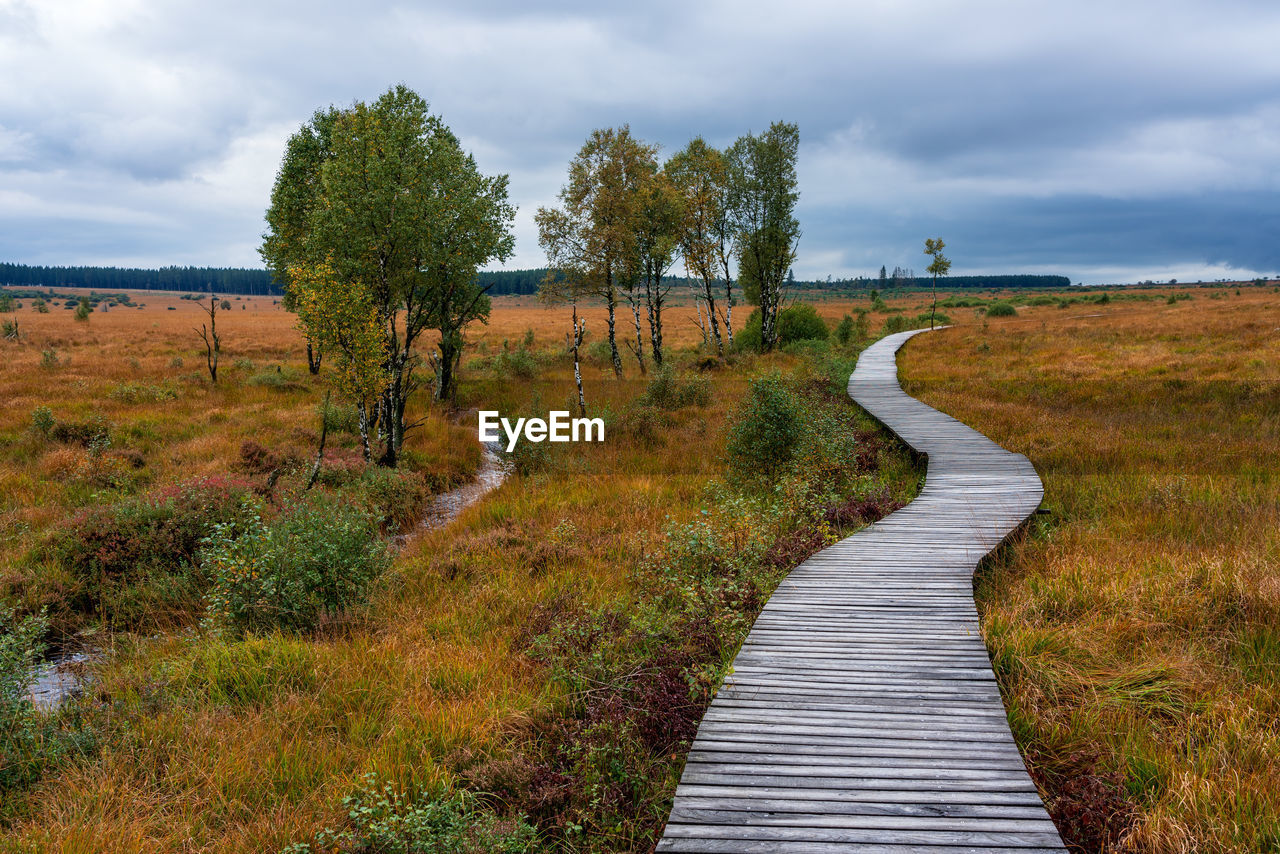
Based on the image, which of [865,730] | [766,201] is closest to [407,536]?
[865,730]

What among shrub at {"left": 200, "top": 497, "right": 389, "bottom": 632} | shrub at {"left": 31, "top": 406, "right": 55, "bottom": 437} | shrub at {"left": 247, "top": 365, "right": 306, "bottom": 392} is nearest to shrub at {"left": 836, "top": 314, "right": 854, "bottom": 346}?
shrub at {"left": 247, "top": 365, "right": 306, "bottom": 392}

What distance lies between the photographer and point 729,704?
4.86m

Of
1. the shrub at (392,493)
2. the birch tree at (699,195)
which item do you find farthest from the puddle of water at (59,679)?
the birch tree at (699,195)

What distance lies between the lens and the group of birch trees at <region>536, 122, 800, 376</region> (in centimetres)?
2723

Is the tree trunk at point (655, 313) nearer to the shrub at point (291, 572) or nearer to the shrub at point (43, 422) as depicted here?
the shrub at point (43, 422)

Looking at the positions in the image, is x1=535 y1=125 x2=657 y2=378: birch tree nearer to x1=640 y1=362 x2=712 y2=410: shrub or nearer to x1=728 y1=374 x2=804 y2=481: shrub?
x1=640 y1=362 x2=712 y2=410: shrub

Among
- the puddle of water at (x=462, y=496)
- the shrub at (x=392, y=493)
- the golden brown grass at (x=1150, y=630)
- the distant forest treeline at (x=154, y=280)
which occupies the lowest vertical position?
the puddle of water at (x=462, y=496)

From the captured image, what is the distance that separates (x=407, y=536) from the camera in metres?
13.1

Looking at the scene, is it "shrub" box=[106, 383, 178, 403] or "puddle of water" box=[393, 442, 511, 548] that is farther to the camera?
"shrub" box=[106, 383, 178, 403]

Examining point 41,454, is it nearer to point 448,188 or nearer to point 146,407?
point 146,407

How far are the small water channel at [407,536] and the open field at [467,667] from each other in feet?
1.43

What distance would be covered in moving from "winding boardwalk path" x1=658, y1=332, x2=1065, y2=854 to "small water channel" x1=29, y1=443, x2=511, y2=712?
21.2ft

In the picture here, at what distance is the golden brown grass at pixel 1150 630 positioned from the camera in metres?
4.11

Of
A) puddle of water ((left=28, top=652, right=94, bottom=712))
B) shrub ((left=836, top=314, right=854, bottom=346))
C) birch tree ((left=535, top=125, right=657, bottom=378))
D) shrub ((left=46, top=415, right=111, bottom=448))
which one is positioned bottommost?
puddle of water ((left=28, top=652, right=94, bottom=712))
